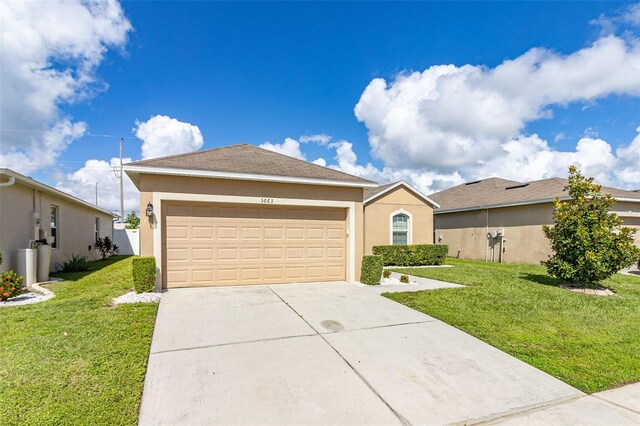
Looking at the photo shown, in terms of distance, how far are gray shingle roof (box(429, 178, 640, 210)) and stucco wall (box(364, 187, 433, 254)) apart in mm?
3869

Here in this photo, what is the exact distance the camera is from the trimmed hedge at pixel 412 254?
46.4 ft

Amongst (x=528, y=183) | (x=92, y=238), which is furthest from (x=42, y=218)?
(x=528, y=183)

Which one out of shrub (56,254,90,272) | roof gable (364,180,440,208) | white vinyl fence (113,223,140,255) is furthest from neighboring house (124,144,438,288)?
white vinyl fence (113,223,140,255)

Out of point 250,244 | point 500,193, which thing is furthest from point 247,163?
point 500,193

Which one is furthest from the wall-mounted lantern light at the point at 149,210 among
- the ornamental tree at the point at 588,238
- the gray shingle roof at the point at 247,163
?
the ornamental tree at the point at 588,238

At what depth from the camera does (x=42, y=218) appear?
34.3 feet

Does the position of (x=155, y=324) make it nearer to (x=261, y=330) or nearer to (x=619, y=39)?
(x=261, y=330)

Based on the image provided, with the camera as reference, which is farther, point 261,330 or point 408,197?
point 408,197

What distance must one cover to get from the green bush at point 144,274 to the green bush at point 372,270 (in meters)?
5.48

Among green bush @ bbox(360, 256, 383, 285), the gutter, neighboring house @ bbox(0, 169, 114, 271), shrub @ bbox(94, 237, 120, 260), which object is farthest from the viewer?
shrub @ bbox(94, 237, 120, 260)

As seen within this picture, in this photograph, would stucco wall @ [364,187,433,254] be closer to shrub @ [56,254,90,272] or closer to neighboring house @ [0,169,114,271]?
shrub @ [56,254,90,272]

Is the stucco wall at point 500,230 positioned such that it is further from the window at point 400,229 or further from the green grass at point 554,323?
the green grass at point 554,323

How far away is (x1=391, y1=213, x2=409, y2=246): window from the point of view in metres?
15.3

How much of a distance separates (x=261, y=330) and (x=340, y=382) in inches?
75.3
